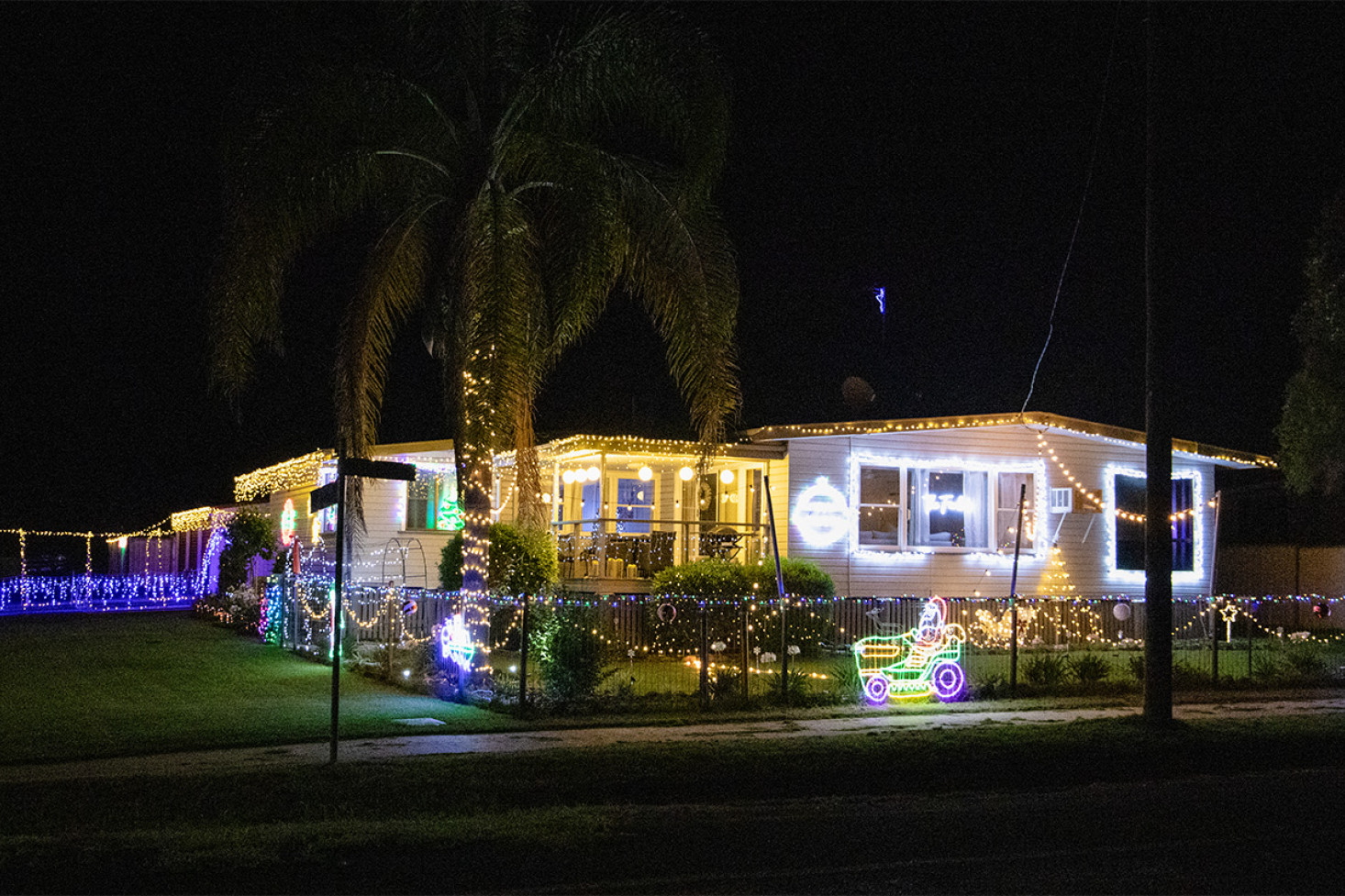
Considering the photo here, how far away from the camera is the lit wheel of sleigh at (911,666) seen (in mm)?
15375

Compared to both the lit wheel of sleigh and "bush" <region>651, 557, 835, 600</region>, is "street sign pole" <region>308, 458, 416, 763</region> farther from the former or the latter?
"bush" <region>651, 557, 835, 600</region>

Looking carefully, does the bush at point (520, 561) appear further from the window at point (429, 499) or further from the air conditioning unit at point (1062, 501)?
the air conditioning unit at point (1062, 501)

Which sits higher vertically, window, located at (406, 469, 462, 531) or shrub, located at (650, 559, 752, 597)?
window, located at (406, 469, 462, 531)

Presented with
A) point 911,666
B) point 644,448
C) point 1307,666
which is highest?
point 644,448

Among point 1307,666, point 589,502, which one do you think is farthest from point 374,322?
point 1307,666

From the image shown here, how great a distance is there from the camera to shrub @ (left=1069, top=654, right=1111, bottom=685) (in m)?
16.8

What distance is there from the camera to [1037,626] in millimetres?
19734

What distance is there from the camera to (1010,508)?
2348 centimetres

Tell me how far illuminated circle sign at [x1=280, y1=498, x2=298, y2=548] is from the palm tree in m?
15.4

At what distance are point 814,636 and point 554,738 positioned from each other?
5.32 m

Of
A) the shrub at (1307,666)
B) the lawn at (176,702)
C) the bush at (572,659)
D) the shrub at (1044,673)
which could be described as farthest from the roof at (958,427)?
the lawn at (176,702)

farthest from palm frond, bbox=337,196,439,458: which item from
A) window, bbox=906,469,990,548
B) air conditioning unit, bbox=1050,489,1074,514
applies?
air conditioning unit, bbox=1050,489,1074,514

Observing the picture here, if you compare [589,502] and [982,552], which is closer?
[982,552]

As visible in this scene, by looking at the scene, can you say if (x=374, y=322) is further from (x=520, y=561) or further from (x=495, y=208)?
(x=520, y=561)
